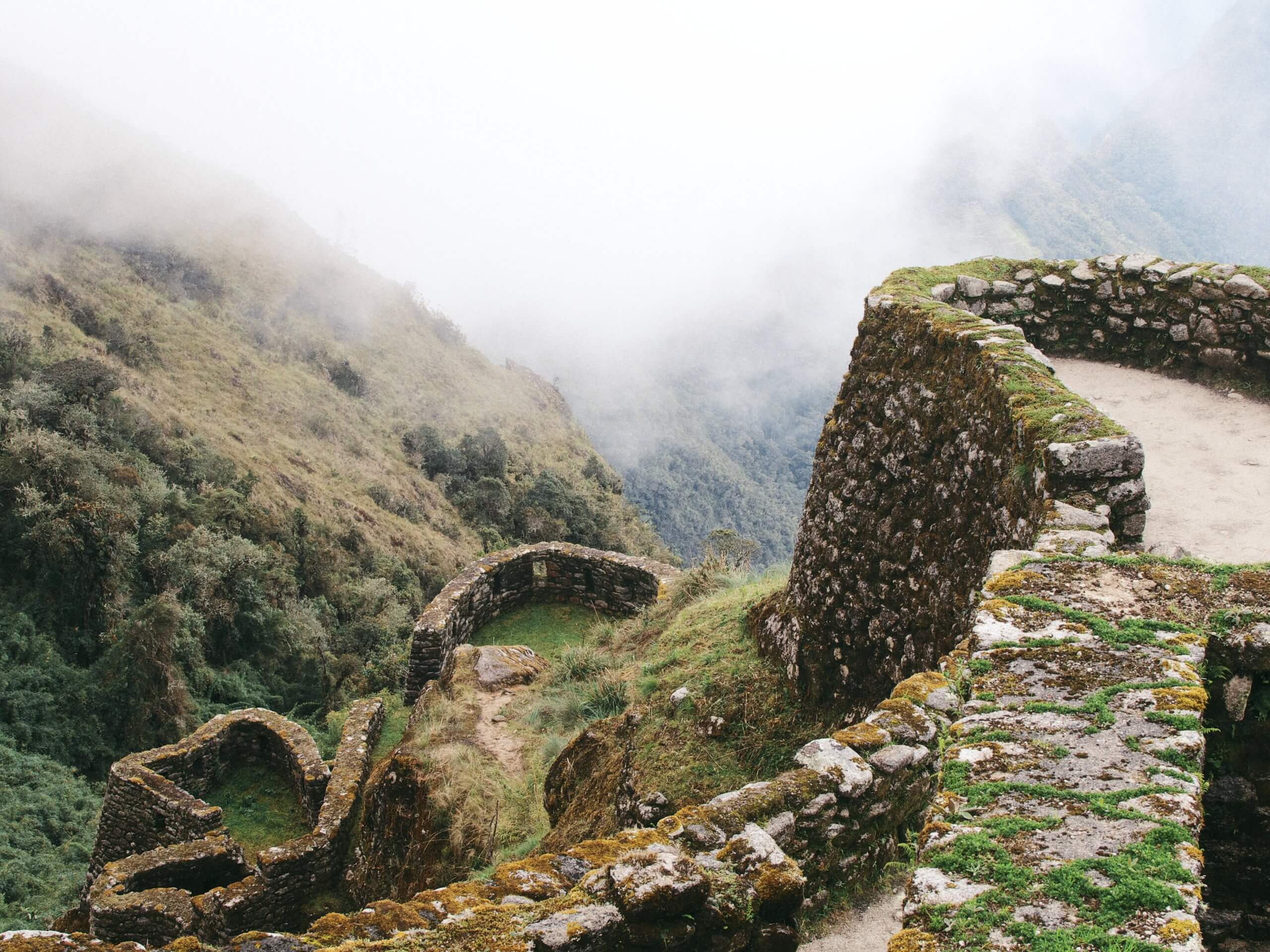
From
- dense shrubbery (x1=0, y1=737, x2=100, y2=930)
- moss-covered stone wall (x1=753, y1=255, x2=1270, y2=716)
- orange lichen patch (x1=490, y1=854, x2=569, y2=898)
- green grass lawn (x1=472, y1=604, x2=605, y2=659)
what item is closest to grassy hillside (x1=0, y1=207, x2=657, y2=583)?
dense shrubbery (x1=0, y1=737, x2=100, y2=930)

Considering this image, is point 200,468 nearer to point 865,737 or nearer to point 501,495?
point 501,495

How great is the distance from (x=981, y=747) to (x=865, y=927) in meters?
1.32

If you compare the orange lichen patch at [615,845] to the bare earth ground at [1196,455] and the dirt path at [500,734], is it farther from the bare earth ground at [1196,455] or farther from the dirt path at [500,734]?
the dirt path at [500,734]

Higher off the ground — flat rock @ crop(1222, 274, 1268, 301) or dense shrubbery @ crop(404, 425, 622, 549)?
flat rock @ crop(1222, 274, 1268, 301)

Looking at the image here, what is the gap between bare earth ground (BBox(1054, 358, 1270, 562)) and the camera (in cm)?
525

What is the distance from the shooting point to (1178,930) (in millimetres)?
2199

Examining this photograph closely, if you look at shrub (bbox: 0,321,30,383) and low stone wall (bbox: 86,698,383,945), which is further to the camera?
shrub (bbox: 0,321,30,383)

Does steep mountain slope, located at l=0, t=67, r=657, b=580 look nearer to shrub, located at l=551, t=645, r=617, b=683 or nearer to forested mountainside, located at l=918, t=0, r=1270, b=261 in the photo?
shrub, located at l=551, t=645, r=617, b=683

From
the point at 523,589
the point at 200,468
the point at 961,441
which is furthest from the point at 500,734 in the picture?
the point at 200,468

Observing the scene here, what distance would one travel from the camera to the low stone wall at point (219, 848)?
10.0 metres

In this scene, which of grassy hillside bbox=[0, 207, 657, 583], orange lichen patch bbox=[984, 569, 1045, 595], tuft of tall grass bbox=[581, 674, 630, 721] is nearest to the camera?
orange lichen patch bbox=[984, 569, 1045, 595]

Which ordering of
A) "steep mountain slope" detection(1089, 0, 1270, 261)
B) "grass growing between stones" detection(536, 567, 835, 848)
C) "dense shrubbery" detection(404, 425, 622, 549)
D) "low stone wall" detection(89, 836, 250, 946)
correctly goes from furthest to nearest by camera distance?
"steep mountain slope" detection(1089, 0, 1270, 261) < "dense shrubbery" detection(404, 425, 622, 549) < "low stone wall" detection(89, 836, 250, 946) < "grass growing between stones" detection(536, 567, 835, 848)

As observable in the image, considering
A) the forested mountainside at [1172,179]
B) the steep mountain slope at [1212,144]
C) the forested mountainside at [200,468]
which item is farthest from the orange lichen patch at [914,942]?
the steep mountain slope at [1212,144]

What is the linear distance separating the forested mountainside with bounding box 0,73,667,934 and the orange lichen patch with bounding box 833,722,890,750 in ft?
45.6
